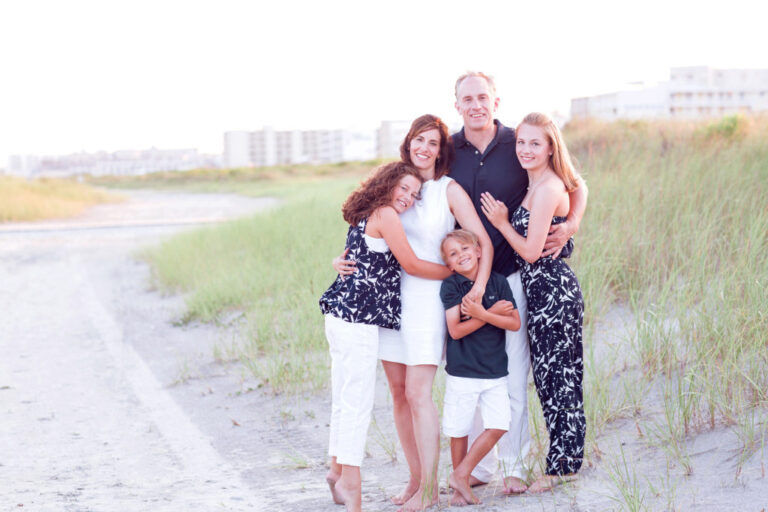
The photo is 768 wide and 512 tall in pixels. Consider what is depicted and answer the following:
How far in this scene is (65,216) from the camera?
2948cm

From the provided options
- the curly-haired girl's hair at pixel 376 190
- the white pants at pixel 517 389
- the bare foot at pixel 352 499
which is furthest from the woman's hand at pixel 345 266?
the bare foot at pixel 352 499

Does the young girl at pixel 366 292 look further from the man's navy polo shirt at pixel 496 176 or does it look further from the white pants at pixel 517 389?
the white pants at pixel 517 389

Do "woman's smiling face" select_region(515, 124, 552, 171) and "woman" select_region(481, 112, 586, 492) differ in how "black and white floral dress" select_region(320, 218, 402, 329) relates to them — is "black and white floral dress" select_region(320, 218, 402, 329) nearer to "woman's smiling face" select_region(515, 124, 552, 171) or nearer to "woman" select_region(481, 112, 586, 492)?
"woman" select_region(481, 112, 586, 492)

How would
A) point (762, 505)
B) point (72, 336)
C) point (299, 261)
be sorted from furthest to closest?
point (299, 261) < point (72, 336) < point (762, 505)

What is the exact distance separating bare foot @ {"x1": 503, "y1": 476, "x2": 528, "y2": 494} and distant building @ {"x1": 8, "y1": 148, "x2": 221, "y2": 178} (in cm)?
15668

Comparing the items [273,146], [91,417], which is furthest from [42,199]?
[273,146]

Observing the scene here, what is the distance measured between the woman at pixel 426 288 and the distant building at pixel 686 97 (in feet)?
34.7

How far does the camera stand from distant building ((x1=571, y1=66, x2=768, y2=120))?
1784 centimetres

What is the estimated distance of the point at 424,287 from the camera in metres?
3.95

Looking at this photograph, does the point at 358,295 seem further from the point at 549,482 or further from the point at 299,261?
the point at 299,261

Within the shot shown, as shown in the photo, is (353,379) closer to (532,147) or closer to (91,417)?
(532,147)

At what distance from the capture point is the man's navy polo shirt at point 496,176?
13.4 ft

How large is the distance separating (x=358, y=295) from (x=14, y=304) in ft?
30.9

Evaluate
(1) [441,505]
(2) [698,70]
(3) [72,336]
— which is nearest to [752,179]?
(1) [441,505]
